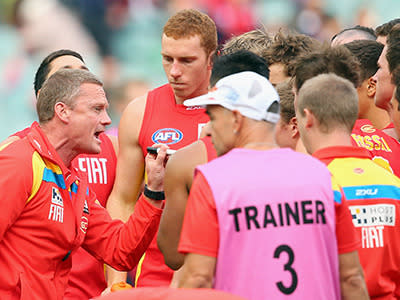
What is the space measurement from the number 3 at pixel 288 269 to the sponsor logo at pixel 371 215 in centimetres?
69

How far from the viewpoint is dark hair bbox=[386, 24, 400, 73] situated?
539 cm

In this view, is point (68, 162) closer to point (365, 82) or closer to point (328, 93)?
point (328, 93)

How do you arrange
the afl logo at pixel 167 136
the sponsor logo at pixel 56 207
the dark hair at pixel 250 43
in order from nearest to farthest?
the sponsor logo at pixel 56 207 → the afl logo at pixel 167 136 → the dark hair at pixel 250 43

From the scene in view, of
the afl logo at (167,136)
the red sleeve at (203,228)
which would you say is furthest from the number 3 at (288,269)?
the afl logo at (167,136)

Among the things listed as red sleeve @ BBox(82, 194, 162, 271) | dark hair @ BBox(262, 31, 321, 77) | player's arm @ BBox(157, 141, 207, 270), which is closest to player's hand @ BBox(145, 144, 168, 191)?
red sleeve @ BBox(82, 194, 162, 271)

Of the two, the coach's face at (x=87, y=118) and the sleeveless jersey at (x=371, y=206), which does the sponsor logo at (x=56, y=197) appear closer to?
the coach's face at (x=87, y=118)

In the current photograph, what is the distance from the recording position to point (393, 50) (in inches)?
215

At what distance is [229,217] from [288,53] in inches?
96.8

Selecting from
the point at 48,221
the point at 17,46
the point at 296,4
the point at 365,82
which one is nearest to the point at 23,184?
the point at 48,221

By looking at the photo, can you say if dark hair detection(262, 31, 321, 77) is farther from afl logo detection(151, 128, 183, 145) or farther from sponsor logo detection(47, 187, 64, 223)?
sponsor logo detection(47, 187, 64, 223)

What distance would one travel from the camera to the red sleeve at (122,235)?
475 centimetres

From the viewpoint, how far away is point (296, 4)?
10.8 meters

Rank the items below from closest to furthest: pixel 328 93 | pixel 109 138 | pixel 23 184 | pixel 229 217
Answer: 1. pixel 229 217
2. pixel 328 93
3. pixel 23 184
4. pixel 109 138

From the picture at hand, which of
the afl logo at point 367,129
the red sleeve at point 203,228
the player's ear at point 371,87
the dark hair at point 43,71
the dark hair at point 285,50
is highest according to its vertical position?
the dark hair at point 43,71
